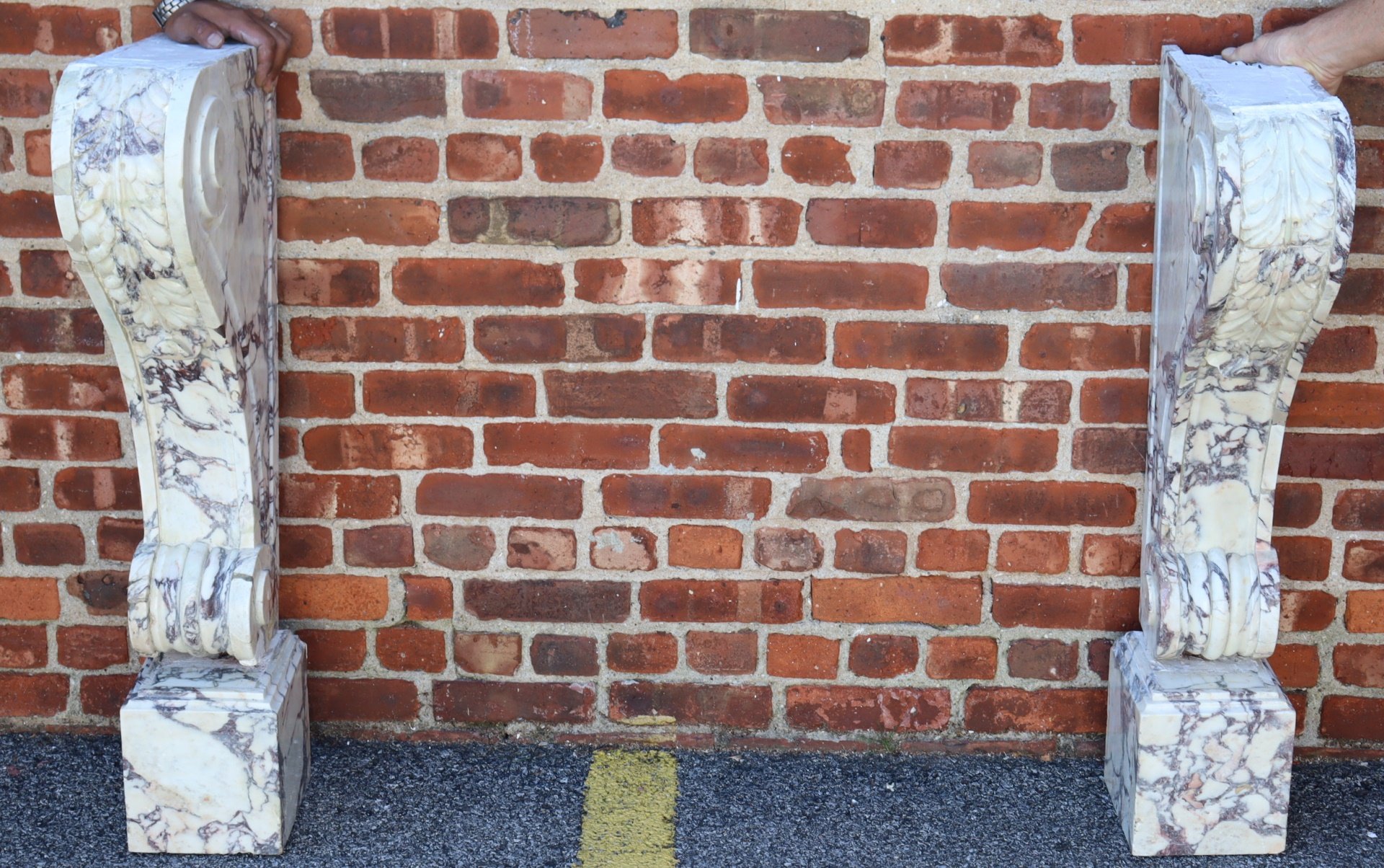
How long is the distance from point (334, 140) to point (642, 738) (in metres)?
1.18

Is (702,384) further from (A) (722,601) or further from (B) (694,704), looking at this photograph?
(B) (694,704)

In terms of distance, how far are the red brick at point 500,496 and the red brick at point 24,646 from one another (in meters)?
0.74

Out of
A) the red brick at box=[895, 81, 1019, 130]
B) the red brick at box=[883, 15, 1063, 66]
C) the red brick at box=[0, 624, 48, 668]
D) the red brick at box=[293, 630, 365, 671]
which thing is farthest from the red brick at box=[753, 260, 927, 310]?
the red brick at box=[0, 624, 48, 668]

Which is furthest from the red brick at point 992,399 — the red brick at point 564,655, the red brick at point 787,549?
the red brick at point 564,655

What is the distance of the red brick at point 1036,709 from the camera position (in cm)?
234

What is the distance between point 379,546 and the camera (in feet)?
7.54

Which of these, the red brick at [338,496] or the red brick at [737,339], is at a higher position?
the red brick at [737,339]

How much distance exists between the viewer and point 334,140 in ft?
6.97

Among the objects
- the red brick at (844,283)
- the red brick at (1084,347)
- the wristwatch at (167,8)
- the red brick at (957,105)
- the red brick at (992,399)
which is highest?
the wristwatch at (167,8)

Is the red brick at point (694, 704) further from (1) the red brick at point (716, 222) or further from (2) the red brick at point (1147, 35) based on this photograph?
(2) the red brick at point (1147, 35)

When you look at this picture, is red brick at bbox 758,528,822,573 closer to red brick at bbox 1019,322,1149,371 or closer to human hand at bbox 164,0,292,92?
red brick at bbox 1019,322,1149,371

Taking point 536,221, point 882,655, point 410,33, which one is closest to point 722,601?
point 882,655

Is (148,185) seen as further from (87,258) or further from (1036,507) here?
(1036,507)

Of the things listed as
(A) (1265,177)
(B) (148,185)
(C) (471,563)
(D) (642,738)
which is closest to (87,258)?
(B) (148,185)
